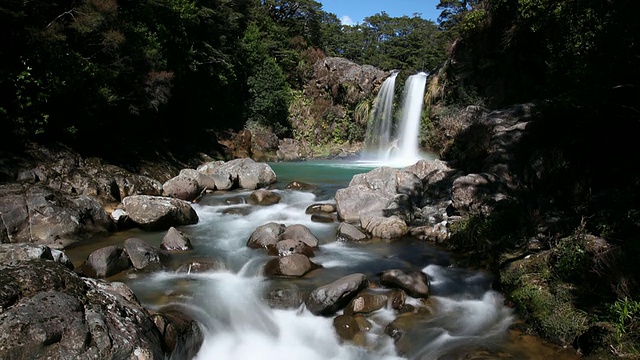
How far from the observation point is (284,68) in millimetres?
38125

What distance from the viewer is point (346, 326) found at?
21.6 ft

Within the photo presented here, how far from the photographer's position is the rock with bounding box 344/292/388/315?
22.7 ft

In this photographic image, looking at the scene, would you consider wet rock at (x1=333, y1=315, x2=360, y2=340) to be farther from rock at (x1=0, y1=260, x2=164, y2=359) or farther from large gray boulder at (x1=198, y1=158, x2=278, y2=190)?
large gray boulder at (x1=198, y1=158, x2=278, y2=190)

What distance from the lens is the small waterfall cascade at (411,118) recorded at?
27391mm

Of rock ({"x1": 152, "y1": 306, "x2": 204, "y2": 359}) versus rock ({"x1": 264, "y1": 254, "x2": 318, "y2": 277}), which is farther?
rock ({"x1": 264, "y1": 254, "x2": 318, "y2": 277})

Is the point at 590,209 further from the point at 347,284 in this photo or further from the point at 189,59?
the point at 189,59

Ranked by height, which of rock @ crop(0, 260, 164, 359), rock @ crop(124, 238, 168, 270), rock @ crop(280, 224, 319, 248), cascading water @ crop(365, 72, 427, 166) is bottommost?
rock @ crop(124, 238, 168, 270)

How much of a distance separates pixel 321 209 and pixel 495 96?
12.8 m

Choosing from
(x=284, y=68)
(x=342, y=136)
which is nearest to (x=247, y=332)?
(x=342, y=136)

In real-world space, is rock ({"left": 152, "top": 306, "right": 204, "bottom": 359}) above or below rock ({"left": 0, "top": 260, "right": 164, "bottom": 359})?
below

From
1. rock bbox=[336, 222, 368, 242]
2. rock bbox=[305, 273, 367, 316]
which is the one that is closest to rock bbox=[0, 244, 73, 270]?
rock bbox=[305, 273, 367, 316]

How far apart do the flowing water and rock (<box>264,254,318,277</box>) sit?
192mm

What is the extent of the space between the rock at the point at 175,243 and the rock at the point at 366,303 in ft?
15.3

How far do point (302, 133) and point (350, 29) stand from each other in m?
33.0
